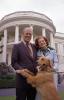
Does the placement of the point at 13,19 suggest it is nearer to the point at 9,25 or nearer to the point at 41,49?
the point at 9,25

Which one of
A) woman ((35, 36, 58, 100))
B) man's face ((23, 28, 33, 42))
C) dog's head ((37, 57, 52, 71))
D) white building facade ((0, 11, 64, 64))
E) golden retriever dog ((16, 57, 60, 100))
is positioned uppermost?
white building facade ((0, 11, 64, 64))

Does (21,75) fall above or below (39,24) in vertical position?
below

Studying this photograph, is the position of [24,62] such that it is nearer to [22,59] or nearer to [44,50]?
[22,59]

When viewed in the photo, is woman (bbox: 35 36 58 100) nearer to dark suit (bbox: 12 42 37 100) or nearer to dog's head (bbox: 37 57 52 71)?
dark suit (bbox: 12 42 37 100)

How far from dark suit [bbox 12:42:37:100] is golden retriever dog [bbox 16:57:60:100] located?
0.20 meters

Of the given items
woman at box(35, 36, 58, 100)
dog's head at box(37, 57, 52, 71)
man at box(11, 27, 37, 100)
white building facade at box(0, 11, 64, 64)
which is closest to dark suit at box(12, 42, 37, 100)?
man at box(11, 27, 37, 100)

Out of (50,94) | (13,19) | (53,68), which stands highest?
(13,19)

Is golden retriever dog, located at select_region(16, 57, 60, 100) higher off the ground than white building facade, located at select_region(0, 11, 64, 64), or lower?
lower

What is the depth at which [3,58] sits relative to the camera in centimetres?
4844

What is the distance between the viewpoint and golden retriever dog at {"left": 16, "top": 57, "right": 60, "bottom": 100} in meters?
5.58

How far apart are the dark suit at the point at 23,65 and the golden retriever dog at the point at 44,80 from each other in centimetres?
20

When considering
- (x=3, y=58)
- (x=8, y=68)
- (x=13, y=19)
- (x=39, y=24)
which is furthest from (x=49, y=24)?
(x=8, y=68)

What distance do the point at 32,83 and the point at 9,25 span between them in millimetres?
44339

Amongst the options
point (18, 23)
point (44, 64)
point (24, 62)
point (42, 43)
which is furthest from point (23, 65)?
point (18, 23)
